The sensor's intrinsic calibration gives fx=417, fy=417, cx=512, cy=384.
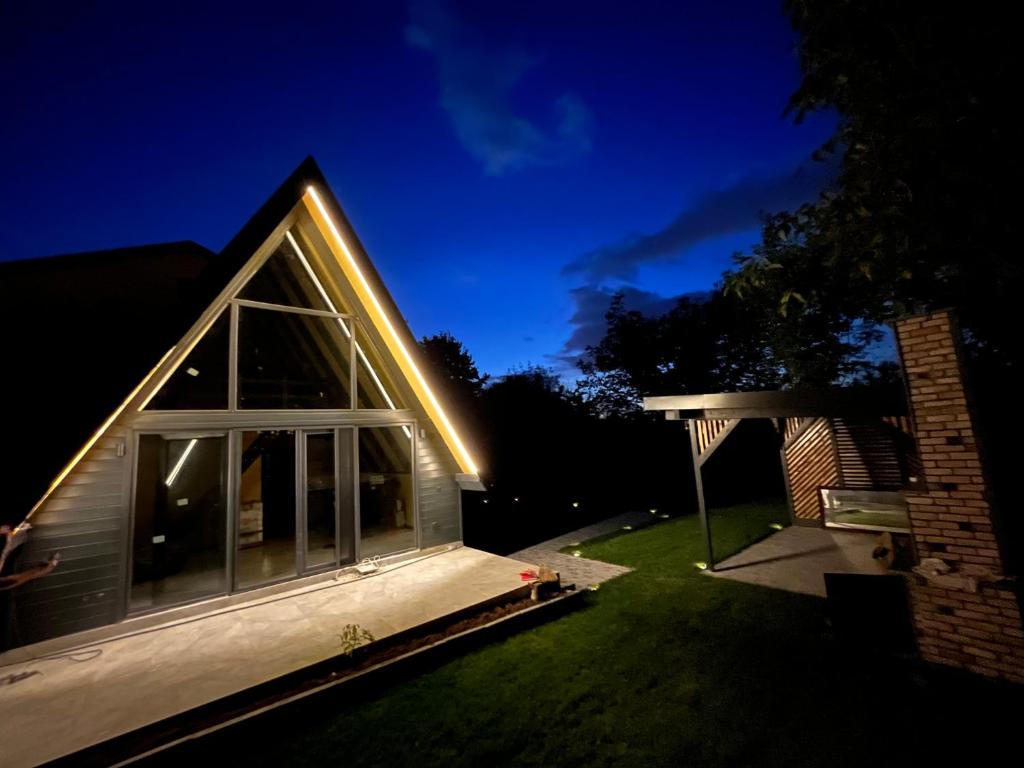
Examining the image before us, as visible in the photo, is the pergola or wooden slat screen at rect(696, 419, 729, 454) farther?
wooden slat screen at rect(696, 419, 729, 454)

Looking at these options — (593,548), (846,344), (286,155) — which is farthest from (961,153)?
(286,155)

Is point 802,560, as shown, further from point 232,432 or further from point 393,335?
point 232,432

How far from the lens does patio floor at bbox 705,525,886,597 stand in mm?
6328

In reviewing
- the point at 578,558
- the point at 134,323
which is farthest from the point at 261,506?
the point at 578,558

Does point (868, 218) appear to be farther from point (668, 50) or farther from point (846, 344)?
point (668, 50)

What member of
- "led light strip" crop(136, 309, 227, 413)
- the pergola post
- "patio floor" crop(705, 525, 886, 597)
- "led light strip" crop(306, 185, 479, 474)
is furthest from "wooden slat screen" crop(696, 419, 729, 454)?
"led light strip" crop(136, 309, 227, 413)

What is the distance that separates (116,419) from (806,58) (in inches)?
482

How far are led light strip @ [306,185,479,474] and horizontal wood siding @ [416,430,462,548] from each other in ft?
1.30

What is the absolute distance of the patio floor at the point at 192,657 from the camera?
333 cm

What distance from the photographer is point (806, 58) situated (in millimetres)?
7590

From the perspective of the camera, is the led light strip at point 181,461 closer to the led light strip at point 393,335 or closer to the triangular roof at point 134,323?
the triangular roof at point 134,323

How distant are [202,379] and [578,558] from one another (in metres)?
7.02

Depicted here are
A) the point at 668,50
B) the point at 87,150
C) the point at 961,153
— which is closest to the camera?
the point at 961,153

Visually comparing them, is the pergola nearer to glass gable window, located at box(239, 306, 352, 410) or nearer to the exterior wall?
glass gable window, located at box(239, 306, 352, 410)
